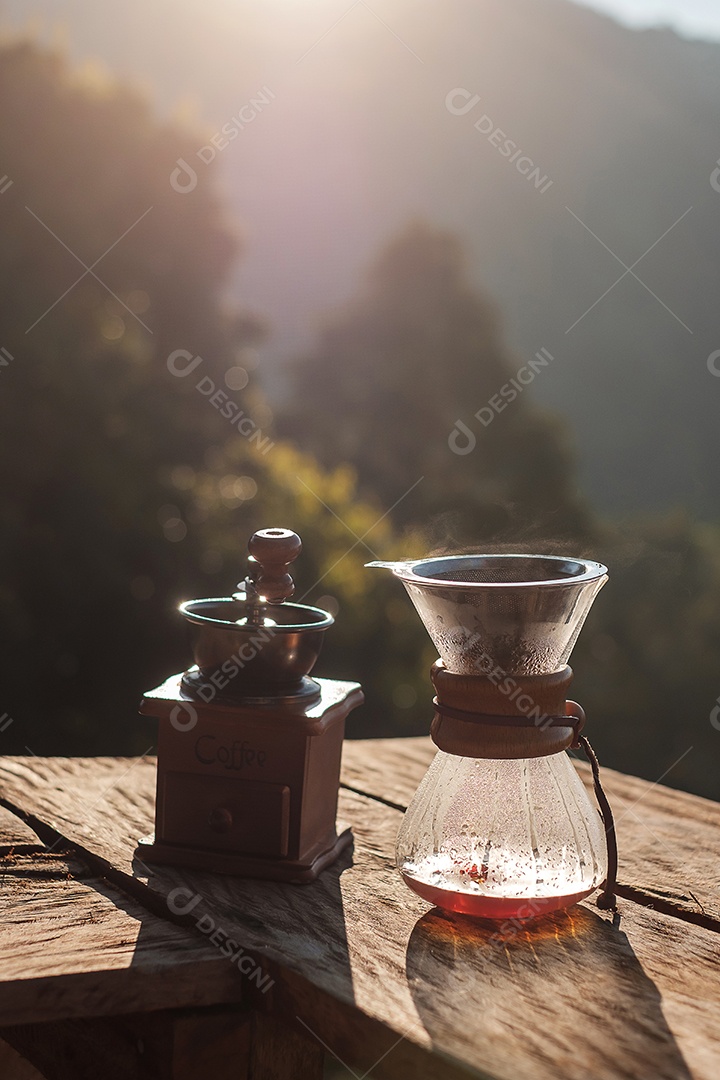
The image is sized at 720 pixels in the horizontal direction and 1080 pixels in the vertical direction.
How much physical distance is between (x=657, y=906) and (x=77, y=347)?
298 inches

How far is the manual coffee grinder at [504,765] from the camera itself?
126 centimetres

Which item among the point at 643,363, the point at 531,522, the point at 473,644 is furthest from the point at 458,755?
the point at 643,363

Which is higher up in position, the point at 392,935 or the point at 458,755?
the point at 458,755

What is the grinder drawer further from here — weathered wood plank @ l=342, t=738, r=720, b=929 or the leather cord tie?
weathered wood plank @ l=342, t=738, r=720, b=929

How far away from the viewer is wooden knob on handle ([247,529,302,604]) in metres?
1.49

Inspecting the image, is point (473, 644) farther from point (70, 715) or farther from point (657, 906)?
point (70, 715)

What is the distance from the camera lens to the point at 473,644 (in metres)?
1.28
